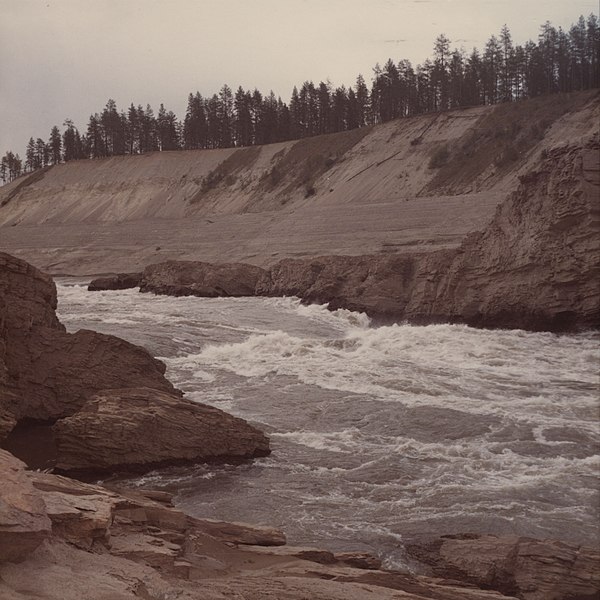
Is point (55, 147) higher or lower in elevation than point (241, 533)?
higher

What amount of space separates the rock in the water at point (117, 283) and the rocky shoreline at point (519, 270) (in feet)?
48.1

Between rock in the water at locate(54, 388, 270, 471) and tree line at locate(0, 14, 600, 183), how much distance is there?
62773 mm

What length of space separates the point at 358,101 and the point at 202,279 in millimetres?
50473

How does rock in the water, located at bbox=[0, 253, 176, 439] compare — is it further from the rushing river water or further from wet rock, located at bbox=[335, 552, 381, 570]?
wet rock, located at bbox=[335, 552, 381, 570]

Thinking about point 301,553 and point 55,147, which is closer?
point 301,553

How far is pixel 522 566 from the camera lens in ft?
Result: 23.7

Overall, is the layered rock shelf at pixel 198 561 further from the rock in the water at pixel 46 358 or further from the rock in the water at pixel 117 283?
the rock in the water at pixel 117 283

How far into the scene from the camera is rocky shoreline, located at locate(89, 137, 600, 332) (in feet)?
73.2

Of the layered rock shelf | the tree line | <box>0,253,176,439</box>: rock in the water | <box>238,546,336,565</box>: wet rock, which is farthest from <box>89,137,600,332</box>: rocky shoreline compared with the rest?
the tree line

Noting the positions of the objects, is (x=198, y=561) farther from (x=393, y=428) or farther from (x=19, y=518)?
(x=393, y=428)

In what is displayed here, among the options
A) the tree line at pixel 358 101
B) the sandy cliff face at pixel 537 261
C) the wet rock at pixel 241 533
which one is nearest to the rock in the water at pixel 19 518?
the wet rock at pixel 241 533

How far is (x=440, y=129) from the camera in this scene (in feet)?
196

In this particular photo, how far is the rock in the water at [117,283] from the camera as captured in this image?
Result: 40.6 metres

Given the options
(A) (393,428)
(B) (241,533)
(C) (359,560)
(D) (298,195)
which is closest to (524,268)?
(A) (393,428)
